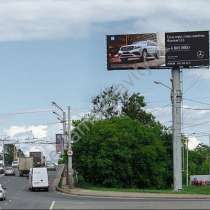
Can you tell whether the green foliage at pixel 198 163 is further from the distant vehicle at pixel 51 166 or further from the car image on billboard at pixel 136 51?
the car image on billboard at pixel 136 51

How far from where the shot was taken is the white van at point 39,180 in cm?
6862

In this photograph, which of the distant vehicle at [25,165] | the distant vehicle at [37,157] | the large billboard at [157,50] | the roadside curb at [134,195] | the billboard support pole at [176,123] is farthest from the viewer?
the distant vehicle at [37,157]

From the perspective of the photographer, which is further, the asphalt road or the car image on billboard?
the car image on billboard

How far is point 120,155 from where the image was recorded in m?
→ 70.8

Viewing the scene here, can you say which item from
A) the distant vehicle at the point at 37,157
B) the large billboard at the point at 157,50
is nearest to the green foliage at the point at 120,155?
the large billboard at the point at 157,50

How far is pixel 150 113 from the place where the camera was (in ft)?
349

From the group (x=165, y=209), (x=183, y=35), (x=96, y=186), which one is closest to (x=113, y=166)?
(x=96, y=186)

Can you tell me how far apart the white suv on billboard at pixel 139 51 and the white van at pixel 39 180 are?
14532mm

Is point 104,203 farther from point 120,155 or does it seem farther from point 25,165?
point 25,165

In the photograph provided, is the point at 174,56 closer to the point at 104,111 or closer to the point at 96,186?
the point at 96,186

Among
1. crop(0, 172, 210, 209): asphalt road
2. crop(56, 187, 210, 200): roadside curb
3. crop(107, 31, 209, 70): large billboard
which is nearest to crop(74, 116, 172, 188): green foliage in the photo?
crop(107, 31, 209, 70): large billboard

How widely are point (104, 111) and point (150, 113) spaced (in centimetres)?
785

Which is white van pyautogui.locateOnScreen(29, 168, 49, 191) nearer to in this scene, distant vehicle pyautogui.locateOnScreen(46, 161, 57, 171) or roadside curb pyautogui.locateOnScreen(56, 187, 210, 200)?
roadside curb pyautogui.locateOnScreen(56, 187, 210, 200)

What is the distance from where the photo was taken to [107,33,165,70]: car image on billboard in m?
71.1
